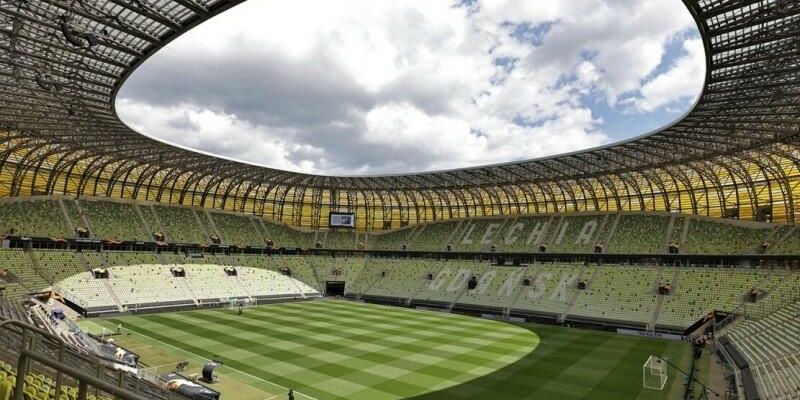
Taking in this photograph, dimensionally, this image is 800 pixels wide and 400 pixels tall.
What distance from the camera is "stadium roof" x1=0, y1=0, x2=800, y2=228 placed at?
23.7m

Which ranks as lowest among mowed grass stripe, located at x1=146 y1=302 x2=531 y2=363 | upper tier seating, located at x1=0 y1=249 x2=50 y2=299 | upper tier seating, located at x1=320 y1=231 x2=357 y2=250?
mowed grass stripe, located at x1=146 y1=302 x2=531 y2=363

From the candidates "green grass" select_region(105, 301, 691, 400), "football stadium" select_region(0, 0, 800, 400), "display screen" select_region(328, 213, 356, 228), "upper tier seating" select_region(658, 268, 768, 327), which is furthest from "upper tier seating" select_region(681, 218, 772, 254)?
"display screen" select_region(328, 213, 356, 228)

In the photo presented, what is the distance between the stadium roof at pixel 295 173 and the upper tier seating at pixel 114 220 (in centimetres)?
320

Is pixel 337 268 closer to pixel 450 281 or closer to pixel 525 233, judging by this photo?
pixel 450 281

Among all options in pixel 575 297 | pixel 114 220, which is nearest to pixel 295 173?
pixel 114 220

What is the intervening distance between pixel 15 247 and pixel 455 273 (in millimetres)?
56207

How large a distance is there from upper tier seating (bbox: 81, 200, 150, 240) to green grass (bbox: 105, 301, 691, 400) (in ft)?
67.5

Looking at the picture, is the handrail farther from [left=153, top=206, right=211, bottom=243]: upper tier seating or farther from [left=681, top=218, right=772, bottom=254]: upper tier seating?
[left=153, top=206, right=211, bottom=243]: upper tier seating

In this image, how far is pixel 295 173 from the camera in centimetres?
6681

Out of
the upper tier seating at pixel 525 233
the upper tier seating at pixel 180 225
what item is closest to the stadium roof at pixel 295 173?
the upper tier seating at pixel 525 233

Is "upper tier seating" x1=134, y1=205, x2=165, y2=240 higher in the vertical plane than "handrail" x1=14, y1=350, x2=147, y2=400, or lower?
higher

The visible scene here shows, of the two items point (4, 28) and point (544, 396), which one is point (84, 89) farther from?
point (544, 396)

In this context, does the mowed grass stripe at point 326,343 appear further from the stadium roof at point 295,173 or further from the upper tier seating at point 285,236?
the upper tier seating at point 285,236

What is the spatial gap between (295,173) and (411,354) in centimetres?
3903
